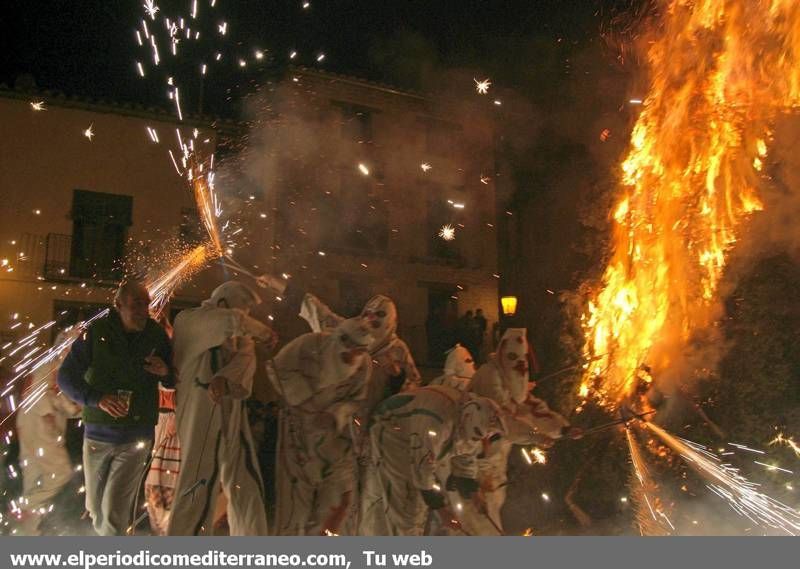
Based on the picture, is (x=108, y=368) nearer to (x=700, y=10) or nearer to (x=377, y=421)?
(x=377, y=421)

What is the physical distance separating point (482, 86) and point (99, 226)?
2.90 m

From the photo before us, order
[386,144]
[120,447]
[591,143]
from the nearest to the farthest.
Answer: [120,447] → [386,144] → [591,143]

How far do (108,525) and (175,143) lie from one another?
244 centimetres

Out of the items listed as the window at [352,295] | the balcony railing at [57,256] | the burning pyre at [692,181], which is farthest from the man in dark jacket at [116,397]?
the burning pyre at [692,181]

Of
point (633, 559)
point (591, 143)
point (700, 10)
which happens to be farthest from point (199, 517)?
point (700, 10)

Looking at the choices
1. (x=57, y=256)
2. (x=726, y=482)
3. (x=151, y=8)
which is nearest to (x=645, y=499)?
(x=726, y=482)

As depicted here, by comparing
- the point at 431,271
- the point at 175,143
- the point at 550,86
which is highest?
the point at 550,86

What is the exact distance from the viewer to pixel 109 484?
4.19 m

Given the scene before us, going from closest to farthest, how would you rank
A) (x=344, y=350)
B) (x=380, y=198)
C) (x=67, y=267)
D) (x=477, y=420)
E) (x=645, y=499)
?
(x=344, y=350) → (x=477, y=420) → (x=67, y=267) → (x=645, y=499) → (x=380, y=198)

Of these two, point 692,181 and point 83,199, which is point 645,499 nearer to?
point 692,181

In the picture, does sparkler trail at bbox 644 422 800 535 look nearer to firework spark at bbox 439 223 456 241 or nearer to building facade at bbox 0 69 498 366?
building facade at bbox 0 69 498 366

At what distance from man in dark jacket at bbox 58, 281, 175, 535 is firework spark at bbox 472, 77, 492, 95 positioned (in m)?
2.96

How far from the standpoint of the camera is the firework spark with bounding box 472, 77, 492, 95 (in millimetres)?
6027

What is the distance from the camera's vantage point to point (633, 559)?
432cm
